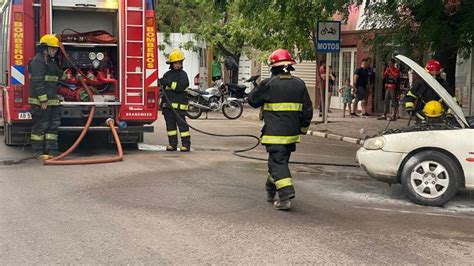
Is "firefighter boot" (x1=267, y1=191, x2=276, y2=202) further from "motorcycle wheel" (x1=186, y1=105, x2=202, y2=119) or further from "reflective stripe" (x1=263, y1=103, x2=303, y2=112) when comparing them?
"motorcycle wheel" (x1=186, y1=105, x2=202, y2=119)

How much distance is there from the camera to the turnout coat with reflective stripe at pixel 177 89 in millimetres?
11359

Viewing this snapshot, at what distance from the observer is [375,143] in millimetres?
7566

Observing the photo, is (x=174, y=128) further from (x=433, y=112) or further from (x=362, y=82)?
(x=362, y=82)

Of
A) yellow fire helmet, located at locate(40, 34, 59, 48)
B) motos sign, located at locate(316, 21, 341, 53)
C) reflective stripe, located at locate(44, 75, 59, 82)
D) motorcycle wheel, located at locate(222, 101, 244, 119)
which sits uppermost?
motos sign, located at locate(316, 21, 341, 53)

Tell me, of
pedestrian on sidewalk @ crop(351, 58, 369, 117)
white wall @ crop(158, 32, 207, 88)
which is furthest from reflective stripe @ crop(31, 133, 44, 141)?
white wall @ crop(158, 32, 207, 88)

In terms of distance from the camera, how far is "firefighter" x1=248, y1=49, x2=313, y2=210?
6.74m

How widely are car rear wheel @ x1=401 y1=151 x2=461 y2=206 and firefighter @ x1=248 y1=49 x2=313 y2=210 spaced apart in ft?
4.93

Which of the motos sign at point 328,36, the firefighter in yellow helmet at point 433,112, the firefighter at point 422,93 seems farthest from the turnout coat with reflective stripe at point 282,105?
the motos sign at point 328,36

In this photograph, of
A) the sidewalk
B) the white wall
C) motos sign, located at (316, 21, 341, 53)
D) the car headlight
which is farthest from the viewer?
the white wall

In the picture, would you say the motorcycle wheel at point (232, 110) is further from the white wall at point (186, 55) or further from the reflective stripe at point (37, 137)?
the reflective stripe at point (37, 137)

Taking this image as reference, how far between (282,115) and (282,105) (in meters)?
0.11

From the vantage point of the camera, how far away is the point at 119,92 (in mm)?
10750

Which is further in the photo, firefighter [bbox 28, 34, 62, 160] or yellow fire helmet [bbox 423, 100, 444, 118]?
firefighter [bbox 28, 34, 62, 160]

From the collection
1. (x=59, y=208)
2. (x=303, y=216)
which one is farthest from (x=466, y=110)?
(x=59, y=208)
